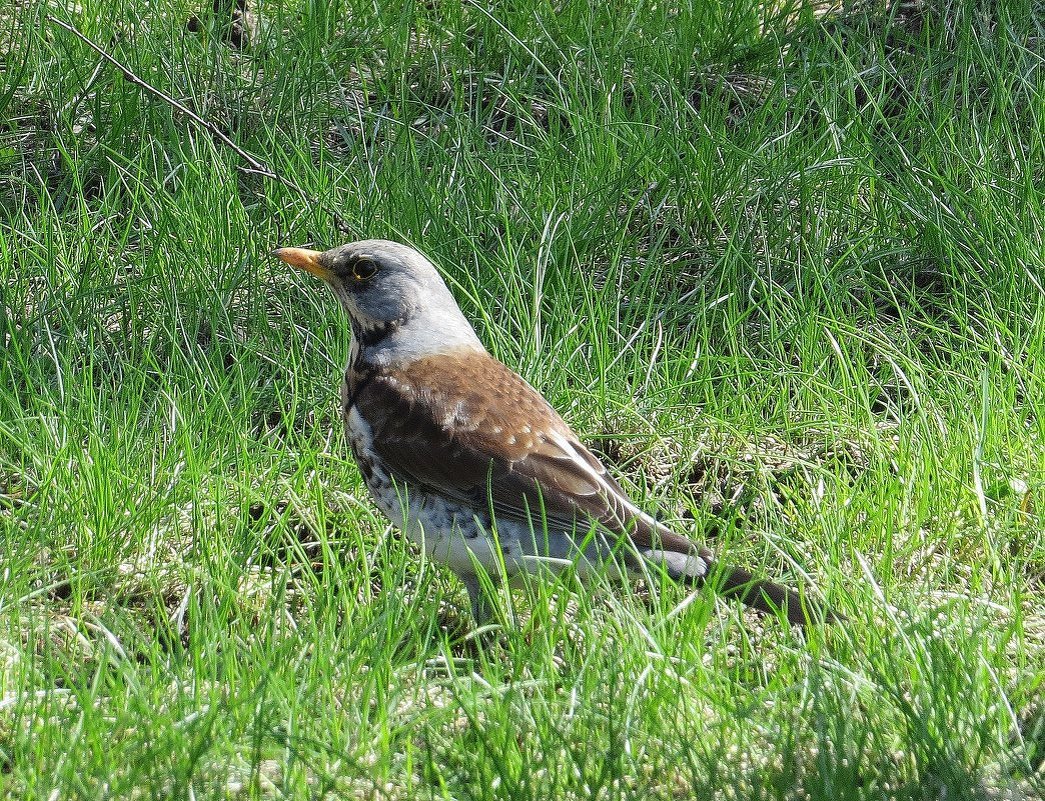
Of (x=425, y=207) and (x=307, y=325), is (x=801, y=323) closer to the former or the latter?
(x=425, y=207)

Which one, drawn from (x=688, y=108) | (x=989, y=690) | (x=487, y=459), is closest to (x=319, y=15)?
(x=688, y=108)

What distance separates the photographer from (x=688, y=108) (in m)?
5.33

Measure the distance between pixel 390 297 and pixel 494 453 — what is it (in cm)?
68

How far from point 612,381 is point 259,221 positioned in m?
1.71

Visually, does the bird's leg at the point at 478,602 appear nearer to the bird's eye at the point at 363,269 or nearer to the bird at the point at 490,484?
the bird at the point at 490,484

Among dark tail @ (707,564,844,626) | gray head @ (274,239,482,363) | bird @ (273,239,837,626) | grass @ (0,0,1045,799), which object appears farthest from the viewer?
gray head @ (274,239,482,363)

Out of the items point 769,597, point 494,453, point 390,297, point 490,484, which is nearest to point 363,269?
point 390,297

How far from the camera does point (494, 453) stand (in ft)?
11.0

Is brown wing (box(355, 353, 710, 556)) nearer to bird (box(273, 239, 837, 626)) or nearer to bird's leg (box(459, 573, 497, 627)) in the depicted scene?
bird (box(273, 239, 837, 626))

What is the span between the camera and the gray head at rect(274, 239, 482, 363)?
12.3 feet

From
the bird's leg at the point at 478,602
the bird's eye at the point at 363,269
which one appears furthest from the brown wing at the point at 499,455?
the bird's eye at the point at 363,269

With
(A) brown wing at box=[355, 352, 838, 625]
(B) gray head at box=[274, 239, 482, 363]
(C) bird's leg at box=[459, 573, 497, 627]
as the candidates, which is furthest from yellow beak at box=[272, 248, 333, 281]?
(C) bird's leg at box=[459, 573, 497, 627]

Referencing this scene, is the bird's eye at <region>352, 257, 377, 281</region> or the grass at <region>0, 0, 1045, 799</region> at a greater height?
the bird's eye at <region>352, 257, 377, 281</region>

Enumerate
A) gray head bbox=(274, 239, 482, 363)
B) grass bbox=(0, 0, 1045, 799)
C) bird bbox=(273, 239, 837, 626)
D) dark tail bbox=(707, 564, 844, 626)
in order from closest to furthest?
grass bbox=(0, 0, 1045, 799), dark tail bbox=(707, 564, 844, 626), bird bbox=(273, 239, 837, 626), gray head bbox=(274, 239, 482, 363)
